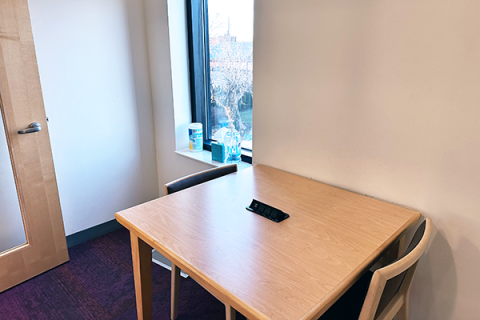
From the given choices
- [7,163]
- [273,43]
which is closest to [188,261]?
[273,43]

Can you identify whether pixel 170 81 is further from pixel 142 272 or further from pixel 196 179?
pixel 142 272

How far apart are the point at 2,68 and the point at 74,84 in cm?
46

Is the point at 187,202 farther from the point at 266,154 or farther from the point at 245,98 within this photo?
the point at 245,98

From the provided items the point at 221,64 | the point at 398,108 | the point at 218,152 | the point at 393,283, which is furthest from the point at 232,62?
the point at 393,283

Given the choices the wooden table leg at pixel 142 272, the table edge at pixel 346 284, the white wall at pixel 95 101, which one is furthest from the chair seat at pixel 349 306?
the white wall at pixel 95 101

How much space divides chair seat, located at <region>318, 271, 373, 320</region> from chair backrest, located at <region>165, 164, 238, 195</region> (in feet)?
2.65

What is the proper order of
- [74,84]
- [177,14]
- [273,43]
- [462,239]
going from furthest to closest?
[177,14], [74,84], [273,43], [462,239]

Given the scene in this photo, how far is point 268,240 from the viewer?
1045 millimetres

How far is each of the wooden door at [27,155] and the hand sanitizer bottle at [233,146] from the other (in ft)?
3.58

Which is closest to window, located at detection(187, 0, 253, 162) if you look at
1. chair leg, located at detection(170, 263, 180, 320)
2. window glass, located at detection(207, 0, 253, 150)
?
window glass, located at detection(207, 0, 253, 150)

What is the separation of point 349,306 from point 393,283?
0.67 feet

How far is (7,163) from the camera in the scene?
6.09ft

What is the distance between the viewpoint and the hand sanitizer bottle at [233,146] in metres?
2.15

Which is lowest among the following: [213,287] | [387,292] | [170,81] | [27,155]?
[387,292]
